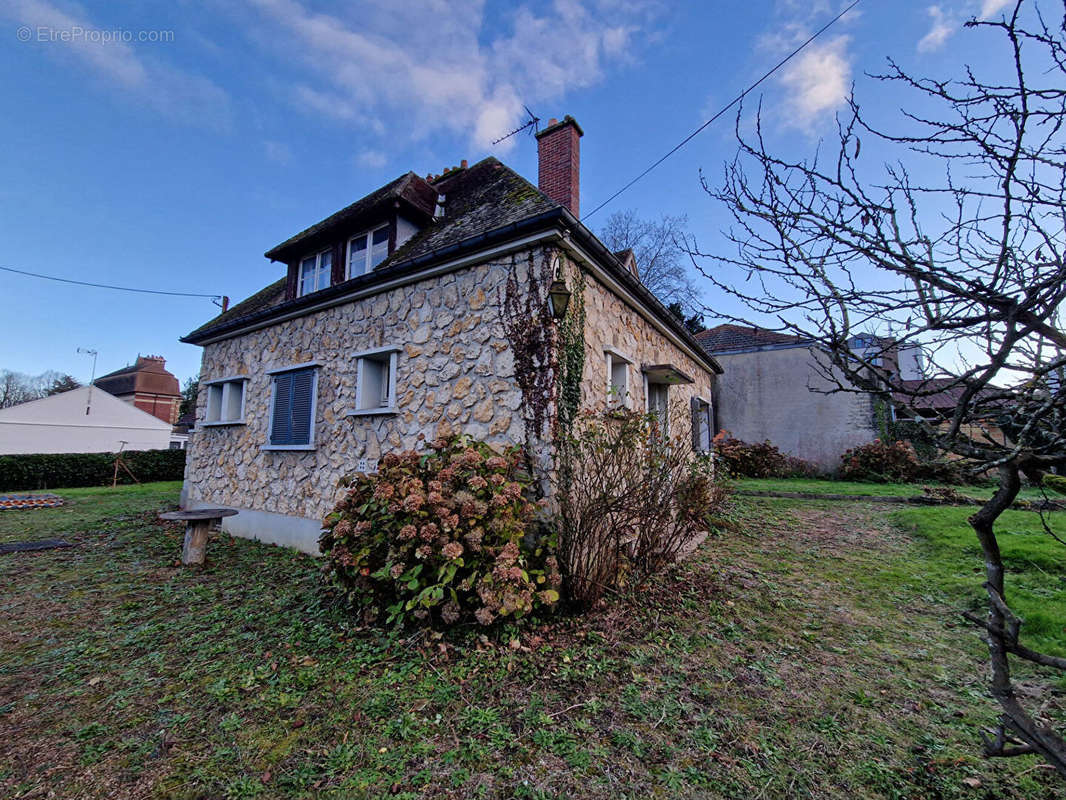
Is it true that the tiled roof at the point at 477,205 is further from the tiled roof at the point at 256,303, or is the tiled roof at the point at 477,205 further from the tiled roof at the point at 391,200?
the tiled roof at the point at 256,303

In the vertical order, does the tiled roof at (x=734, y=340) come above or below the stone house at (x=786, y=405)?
above

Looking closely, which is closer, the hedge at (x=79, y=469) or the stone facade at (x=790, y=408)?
the stone facade at (x=790, y=408)

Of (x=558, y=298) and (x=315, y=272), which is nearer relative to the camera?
(x=558, y=298)

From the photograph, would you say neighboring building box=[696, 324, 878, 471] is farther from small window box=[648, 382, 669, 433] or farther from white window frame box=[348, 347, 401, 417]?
white window frame box=[348, 347, 401, 417]

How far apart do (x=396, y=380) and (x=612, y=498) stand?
3595mm

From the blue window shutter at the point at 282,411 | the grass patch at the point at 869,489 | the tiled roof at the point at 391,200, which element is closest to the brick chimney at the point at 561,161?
the tiled roof at the point at 391,200

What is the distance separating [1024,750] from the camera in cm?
126

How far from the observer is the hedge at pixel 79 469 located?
15.2 m

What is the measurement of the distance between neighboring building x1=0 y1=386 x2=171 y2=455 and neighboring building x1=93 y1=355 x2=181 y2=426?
5.33 m

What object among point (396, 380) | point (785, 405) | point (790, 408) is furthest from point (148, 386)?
point (790, 408)

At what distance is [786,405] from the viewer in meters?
15.6

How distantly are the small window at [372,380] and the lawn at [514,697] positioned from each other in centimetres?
258

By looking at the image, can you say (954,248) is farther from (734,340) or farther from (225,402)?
(734,340)

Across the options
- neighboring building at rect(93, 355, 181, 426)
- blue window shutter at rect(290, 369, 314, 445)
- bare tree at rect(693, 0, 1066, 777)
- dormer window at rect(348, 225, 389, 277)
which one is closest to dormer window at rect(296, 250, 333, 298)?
dormer window at rect(348, 225, 389, 277)
